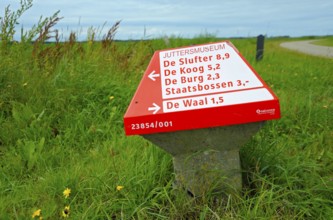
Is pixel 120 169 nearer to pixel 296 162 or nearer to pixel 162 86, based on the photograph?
pixel 162 86

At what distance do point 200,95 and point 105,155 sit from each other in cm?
124

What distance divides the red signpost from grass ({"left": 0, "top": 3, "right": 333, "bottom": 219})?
508 mm

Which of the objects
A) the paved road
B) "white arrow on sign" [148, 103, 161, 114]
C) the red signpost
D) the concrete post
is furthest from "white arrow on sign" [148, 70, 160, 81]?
the paved road

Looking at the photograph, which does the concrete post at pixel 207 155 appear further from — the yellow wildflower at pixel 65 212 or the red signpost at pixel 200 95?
the yellow wildflower at pixel 65 212

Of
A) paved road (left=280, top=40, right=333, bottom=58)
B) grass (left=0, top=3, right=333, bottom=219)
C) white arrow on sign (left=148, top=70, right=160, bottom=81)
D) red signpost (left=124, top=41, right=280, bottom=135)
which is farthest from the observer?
paved road (left=280, top=40, right=333, bottom=58)

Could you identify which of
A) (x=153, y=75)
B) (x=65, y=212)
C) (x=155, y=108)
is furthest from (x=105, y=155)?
(x=155, y=108)

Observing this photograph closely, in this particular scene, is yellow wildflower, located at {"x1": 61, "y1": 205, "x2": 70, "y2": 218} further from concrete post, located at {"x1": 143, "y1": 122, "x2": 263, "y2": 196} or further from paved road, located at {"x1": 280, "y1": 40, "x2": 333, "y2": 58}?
paved road, located at {"x1": 280, "y1": 40, "x2": 333, "y2": 58}

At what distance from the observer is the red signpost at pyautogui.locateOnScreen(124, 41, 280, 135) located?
1665 millimetres

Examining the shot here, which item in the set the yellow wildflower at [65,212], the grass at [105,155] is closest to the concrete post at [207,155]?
the grass at [105,155]

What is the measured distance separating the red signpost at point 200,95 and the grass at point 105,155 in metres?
0.51

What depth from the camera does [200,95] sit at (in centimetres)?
178

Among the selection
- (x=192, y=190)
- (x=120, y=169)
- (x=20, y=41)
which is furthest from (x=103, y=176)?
(x=20, y=41)

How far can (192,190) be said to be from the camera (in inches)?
77.1

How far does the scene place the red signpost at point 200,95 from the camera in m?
1.67
